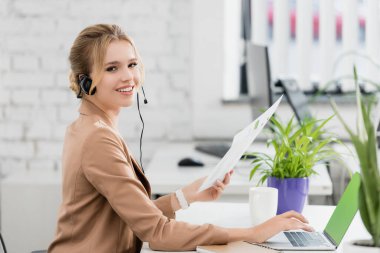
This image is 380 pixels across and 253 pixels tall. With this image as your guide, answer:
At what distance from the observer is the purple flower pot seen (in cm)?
196

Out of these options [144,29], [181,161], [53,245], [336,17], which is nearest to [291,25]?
[336,17]

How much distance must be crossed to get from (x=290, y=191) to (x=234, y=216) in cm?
19

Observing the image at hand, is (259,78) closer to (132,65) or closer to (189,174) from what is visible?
(189,174)

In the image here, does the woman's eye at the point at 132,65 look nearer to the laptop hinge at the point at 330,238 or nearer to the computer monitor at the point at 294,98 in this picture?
the laptop hinge at the point at 330,238

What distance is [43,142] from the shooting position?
354cm

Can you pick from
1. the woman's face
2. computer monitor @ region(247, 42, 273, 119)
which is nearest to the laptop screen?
the woman's face

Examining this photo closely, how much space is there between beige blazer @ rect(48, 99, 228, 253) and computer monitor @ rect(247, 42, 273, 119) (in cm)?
102

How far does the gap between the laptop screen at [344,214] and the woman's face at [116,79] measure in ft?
2.10

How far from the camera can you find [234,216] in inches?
80.7

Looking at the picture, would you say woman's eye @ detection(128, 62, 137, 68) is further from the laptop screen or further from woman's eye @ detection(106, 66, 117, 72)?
the laptop screen

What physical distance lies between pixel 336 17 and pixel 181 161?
1356 millimetres

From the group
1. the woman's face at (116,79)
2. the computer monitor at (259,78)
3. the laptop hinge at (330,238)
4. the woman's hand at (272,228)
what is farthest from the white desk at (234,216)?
the computer monitor at (259,78)

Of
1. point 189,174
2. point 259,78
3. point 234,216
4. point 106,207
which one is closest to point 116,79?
point 106,207

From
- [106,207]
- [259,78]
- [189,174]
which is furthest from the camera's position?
[259,78]
